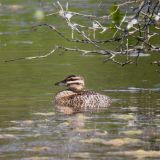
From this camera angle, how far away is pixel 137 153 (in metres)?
10.1

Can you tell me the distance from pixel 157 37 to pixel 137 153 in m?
12.3

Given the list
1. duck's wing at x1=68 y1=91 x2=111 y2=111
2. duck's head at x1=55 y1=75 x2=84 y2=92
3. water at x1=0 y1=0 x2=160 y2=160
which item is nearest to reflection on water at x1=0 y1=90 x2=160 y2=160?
water at x1=0 y1=0 x2=160 y2=160

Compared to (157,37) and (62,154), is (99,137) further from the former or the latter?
(157,37)

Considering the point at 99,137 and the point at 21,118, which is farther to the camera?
the point at 21,118

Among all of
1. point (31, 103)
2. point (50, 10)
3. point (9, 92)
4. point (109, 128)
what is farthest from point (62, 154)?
point (50, 10)

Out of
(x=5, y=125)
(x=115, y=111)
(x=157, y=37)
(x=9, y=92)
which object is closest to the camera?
(x=5, y=125)

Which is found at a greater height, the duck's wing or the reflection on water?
the reflection on water

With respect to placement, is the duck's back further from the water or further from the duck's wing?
the water

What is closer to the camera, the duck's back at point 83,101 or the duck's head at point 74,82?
the duck's back at point 83,101

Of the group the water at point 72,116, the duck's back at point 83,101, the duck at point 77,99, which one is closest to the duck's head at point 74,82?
the duck at point 77,99

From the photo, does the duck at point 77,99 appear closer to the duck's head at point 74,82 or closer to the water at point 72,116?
the duck's head at point 74,82

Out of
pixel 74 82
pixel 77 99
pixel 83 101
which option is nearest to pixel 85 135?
pixel 83 101

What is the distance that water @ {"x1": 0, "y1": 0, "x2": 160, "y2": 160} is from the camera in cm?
1040

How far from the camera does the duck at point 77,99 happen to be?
46.1 ft
